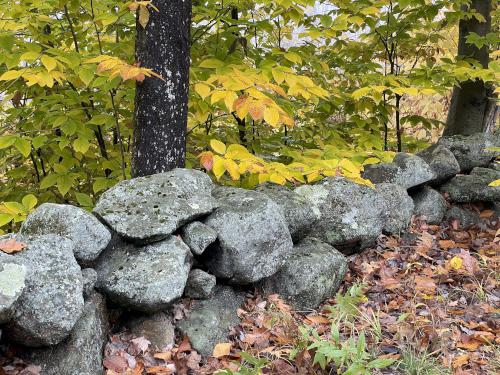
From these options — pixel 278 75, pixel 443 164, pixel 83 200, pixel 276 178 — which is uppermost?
pixel 278 75

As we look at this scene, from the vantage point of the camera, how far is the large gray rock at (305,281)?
356 cm

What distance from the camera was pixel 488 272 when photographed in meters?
3.95

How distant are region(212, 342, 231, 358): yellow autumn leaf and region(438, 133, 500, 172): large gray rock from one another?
4.05 metres

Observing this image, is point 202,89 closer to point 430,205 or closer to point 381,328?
point 381,328

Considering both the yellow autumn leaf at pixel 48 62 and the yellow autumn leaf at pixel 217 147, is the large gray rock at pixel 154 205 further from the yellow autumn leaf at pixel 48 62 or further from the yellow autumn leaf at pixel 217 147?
the yellow autumn leaf at pixel 48 62

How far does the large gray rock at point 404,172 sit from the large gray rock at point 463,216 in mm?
499

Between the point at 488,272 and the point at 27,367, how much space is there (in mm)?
3511

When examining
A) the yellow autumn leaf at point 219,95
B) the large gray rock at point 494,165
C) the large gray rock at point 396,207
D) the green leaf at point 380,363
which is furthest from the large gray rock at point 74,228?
the large gray rock at point 494,165

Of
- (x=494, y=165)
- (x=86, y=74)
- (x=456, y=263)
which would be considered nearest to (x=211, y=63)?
(x=86, y=74)

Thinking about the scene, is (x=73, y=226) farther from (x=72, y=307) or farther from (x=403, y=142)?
(x=403, y=142)

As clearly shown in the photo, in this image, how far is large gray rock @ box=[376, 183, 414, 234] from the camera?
182 inches

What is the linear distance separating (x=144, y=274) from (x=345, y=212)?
2002 mm

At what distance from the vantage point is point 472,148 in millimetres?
5742

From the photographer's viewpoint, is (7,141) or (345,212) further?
(345,212)
